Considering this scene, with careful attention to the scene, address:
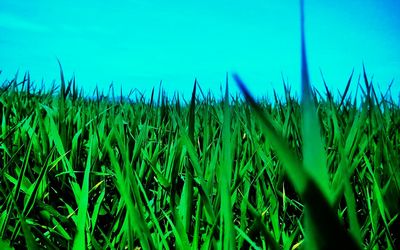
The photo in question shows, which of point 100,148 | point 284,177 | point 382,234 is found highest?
point 100,148

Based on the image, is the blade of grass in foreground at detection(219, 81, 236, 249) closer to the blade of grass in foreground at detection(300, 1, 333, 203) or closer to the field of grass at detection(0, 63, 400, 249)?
the field of grass at detection(0, 63, 400, 249)

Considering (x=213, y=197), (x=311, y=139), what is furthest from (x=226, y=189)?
(x=213, y=197)

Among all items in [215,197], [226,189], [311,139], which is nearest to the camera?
[311,139]

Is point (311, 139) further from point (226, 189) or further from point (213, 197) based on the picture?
point (213, 197)

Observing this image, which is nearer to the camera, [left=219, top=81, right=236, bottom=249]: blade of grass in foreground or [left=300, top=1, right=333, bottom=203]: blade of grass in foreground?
[left=300, top=1, right=333, bottom=203]: blade of grass in foreground

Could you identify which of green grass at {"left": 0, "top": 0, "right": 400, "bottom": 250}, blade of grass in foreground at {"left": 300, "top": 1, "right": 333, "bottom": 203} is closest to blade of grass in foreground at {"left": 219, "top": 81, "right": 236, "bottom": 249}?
green grass at {"left": 0, "top": 0, "right": 400, "bottom": 250}

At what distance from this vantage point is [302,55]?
0.61 feet

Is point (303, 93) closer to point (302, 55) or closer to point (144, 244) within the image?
point (302, 55)

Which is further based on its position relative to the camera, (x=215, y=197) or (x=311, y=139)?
(x=215, y=197)

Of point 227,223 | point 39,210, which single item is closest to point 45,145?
point 39,210

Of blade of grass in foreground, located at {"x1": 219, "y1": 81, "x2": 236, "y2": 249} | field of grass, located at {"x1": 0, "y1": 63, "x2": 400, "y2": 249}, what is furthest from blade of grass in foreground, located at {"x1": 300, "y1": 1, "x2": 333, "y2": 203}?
blade of grass in foreground, located at {"x1": 219, "y1": 81, "x2": 236, "y2": 249}

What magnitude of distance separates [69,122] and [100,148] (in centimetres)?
19

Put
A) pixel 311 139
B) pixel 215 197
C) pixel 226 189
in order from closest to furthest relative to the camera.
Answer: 1. pixel 311 139
2. pixel 226 189
3. pixel 215 197

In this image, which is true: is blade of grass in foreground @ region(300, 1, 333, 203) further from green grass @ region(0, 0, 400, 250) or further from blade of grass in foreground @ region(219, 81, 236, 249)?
blade of grass in foreground @ region(219, 81, 236, 249)
